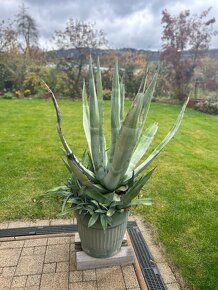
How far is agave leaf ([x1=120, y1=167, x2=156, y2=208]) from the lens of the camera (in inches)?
80.4

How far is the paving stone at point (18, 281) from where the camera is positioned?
2117 mm

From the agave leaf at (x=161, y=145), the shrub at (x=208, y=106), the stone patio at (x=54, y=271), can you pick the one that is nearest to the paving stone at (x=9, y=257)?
the stone patio at (x=54, y=271)

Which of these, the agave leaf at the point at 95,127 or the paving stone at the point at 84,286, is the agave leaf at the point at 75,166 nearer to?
the agave leaf at the point at 95,127

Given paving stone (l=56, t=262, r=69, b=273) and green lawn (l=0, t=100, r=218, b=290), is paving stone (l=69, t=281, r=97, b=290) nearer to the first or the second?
paving stone (l=56, t=262, r=69, b=273)

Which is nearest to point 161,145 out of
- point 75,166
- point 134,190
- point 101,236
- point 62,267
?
point 134,190

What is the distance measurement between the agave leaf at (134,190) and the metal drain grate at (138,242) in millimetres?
695

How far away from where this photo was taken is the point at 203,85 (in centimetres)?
1288

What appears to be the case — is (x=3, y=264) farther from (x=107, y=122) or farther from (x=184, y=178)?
(x=107, y=122)

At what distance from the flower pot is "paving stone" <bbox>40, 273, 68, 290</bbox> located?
28cm

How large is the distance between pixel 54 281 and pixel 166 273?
0.98 metres

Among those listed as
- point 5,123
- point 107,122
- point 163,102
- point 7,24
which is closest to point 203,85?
point 163,102

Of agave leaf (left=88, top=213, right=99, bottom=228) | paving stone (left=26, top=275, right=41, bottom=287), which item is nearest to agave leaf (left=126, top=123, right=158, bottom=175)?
agave leaf (left=88, top=213, right=99, bottom=228)

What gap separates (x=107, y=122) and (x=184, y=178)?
12.4 ft

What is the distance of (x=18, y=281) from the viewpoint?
2.15 meters
